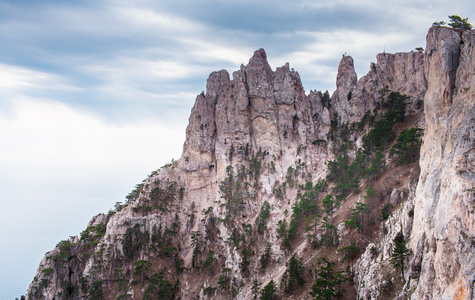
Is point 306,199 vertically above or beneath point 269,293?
above

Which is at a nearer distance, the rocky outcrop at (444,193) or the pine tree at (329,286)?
the rocky outcrop at (444,193)

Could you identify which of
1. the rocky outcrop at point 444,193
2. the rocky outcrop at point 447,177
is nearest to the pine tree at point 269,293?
the rocky outcrop at point 444,193

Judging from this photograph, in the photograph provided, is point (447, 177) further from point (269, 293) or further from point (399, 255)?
point (269, 293)

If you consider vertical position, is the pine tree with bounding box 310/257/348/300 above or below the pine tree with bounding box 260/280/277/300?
above

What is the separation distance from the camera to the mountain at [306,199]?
133 feet

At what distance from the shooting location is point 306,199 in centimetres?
8781

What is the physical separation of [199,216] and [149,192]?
16.1 metres

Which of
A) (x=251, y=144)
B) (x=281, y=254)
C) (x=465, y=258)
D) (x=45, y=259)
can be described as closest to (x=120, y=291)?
(x=45, y=259)

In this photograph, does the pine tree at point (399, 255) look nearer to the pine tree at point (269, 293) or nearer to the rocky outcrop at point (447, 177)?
the rocky outcrop at point (447, 177)

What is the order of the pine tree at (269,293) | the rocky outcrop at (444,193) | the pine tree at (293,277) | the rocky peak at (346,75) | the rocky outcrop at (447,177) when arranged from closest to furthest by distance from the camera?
the rocky outcrop at (447,177) < the rocky outcrop at (444,193) < the pine tree at (269,293) < the pine tree at (293,277) < the rocky peak at (346,75)

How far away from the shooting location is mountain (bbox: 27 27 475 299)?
40531mm

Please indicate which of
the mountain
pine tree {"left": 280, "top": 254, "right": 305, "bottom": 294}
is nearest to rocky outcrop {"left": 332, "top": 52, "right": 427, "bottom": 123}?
the mountain

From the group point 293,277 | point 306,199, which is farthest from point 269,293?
point 306,199

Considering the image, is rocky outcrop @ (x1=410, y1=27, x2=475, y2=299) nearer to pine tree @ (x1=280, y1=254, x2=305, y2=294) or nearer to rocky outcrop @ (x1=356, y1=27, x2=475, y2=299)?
rocky outcrop @ (x1=356, y1=27, x2=475, y2=299)
